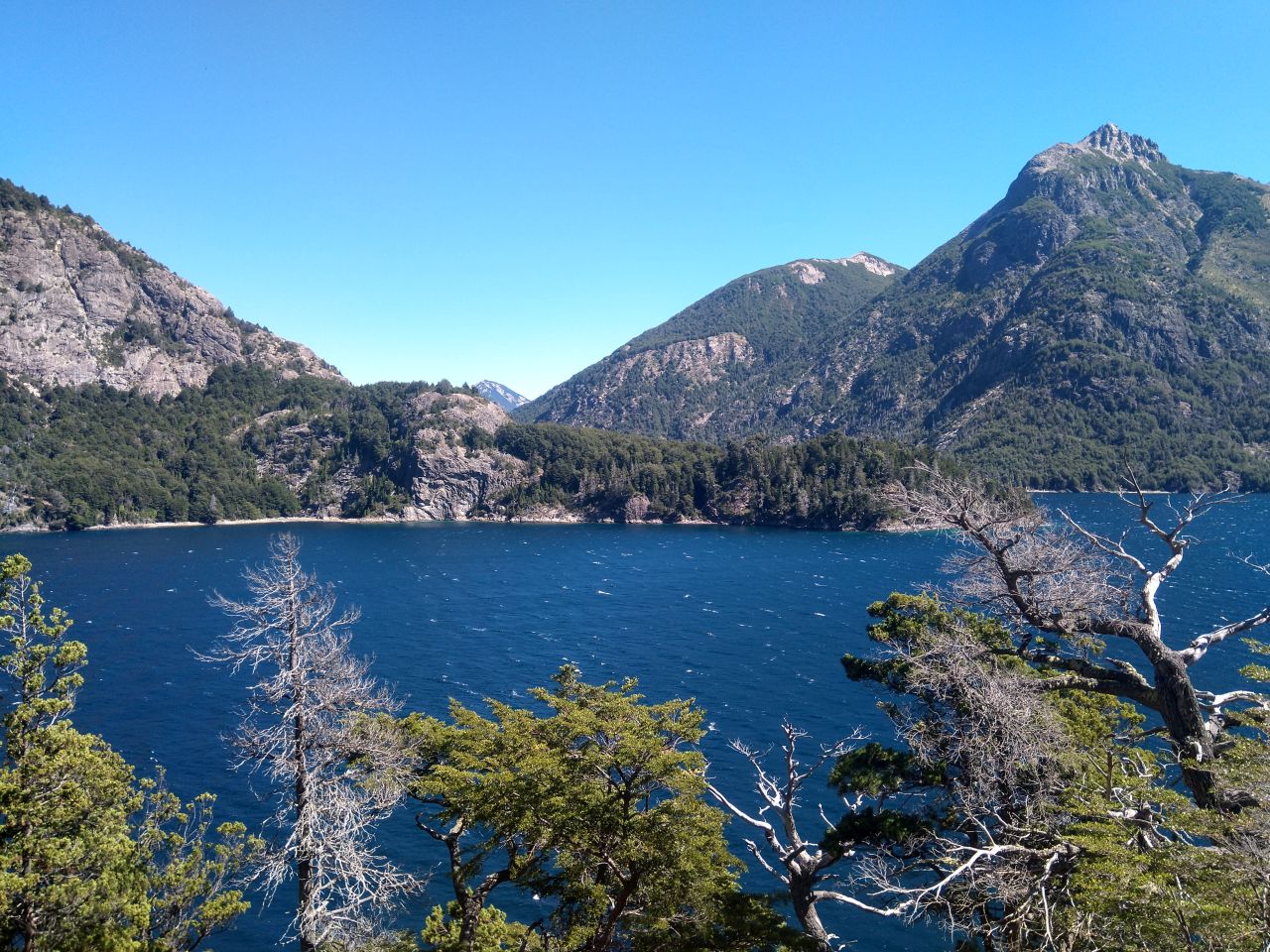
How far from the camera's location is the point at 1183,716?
12.2 metres

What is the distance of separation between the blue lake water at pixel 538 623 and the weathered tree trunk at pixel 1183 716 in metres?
11.3

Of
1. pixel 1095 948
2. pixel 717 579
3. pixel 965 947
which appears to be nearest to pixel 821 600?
pixel 717 579

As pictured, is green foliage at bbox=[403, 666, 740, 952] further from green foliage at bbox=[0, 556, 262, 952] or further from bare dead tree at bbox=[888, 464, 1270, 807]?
bare dead tree at bbox=[888, 464, 1270, 807]

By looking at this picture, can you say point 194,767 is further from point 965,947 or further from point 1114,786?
point 1114,786

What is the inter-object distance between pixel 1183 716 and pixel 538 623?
223ft

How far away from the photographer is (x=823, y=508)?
17438cm

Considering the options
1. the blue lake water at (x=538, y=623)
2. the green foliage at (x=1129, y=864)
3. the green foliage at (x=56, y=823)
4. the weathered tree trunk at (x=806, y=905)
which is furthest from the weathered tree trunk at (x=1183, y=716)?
the green foliage at (x=56, y=823)

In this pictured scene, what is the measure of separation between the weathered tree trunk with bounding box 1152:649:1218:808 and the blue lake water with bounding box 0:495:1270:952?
1128 centimetres

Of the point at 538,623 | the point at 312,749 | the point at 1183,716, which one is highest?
the point at 1183,716

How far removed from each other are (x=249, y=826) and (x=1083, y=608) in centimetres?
3692

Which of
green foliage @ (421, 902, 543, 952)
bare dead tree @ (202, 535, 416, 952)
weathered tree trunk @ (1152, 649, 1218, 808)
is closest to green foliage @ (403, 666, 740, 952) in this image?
green foliage @ (421, 902, 543, 952)

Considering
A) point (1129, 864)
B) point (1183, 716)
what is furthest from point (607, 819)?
point (1183, 716)

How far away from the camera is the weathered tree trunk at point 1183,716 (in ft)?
38.0

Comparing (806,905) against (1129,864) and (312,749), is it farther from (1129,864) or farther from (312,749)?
(312,749)
